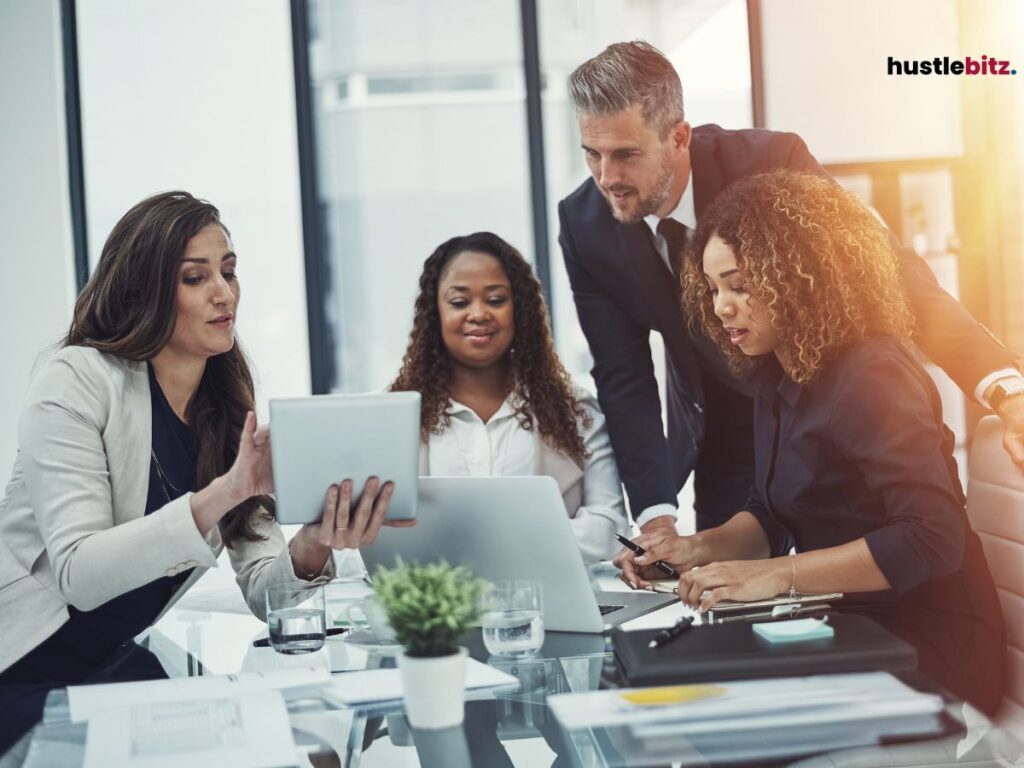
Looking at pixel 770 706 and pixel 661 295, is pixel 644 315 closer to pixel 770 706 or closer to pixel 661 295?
pixel 661 295

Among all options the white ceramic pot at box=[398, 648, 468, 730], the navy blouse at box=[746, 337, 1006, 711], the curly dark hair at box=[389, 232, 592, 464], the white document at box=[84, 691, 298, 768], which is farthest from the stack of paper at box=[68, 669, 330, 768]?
the curly dark hair at box=[389, 232, 592, 464]

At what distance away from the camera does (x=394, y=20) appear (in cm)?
459

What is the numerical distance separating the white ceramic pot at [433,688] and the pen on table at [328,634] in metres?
0.52

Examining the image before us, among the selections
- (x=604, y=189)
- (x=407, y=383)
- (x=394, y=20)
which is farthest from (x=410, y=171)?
(x=604, y=189)

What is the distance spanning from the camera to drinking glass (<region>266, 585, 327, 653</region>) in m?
1.62

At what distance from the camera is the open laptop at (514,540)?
1.61 m

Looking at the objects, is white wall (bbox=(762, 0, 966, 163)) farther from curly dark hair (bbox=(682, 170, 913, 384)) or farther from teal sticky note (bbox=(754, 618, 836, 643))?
teal sticky note (bbox=(754, 618, 836, 643))

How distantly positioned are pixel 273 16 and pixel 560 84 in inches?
46.7

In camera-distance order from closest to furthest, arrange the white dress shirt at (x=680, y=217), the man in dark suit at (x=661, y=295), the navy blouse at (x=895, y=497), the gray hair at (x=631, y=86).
A: the navy blouse at (x=895, y=497), the man in dark suit at (x=661, y=295), the gray hair at (x=631, y=86), the white dress shirt at (x=680, y=217)

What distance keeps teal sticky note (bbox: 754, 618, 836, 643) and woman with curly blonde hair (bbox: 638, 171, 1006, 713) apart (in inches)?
7.0

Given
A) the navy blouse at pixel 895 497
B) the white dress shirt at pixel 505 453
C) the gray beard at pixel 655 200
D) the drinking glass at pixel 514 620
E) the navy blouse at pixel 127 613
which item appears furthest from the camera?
the white dress shirt at pixel 505 453

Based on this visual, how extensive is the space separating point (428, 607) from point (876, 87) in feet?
11.7

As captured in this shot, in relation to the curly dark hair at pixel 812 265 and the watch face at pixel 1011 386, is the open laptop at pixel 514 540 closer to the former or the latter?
the curly dark hair at pixel 812 265

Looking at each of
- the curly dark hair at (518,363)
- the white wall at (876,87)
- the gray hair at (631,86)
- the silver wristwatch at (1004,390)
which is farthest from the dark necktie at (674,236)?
the white wall at (876,87)
